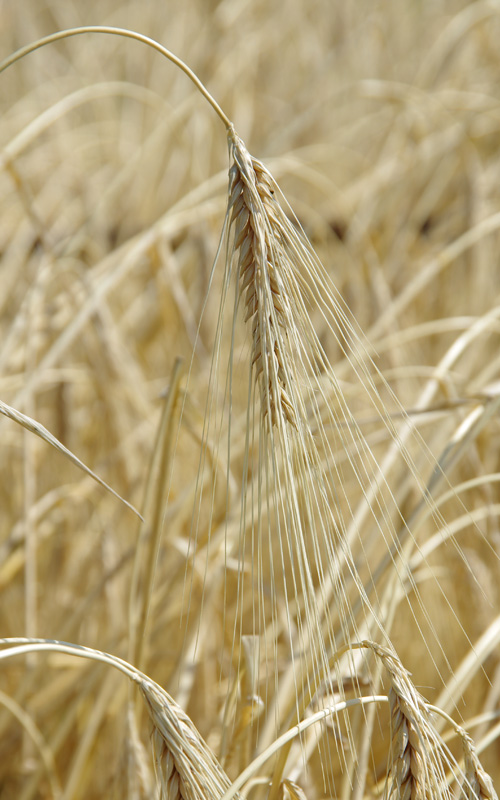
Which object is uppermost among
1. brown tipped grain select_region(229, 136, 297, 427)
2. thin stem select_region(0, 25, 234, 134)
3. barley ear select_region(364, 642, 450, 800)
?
thin stem select_region(0, 25, 234, 134)

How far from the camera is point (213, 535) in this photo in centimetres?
53

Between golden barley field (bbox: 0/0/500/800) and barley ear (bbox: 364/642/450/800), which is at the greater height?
golden barley field (bbox: 0/0/500/800)

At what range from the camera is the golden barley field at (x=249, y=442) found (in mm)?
269

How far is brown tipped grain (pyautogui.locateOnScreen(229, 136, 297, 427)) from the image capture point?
256mm

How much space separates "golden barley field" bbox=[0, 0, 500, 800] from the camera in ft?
0.88

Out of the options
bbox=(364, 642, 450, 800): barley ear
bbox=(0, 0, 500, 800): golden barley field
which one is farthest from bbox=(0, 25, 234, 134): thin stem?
bbox=(364, 642, 450, 800): barley ear

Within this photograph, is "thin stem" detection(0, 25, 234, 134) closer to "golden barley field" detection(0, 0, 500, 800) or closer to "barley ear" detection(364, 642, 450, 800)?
"golden barley field" detection(0, 0, 500, 800)

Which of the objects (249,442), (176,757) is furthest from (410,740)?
(249,442)

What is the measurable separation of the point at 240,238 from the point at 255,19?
132cm

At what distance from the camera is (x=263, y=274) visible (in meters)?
0.26

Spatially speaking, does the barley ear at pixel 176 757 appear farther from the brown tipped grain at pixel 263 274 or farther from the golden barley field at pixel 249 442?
the brown tipped grain at pixel 263 274

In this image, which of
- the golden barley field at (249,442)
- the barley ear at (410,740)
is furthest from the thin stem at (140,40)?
the barley ear at (410,740)

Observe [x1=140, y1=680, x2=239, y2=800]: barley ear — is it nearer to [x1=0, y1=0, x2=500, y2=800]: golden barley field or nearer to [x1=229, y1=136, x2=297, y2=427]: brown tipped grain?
[x1=0, y1=0, x2=500, y2=800]: golden barley field

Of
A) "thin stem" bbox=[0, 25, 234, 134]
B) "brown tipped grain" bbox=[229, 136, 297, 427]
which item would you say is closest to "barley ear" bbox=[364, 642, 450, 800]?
"brown tipped grain" bbox=[229, 136, 297, 427]
